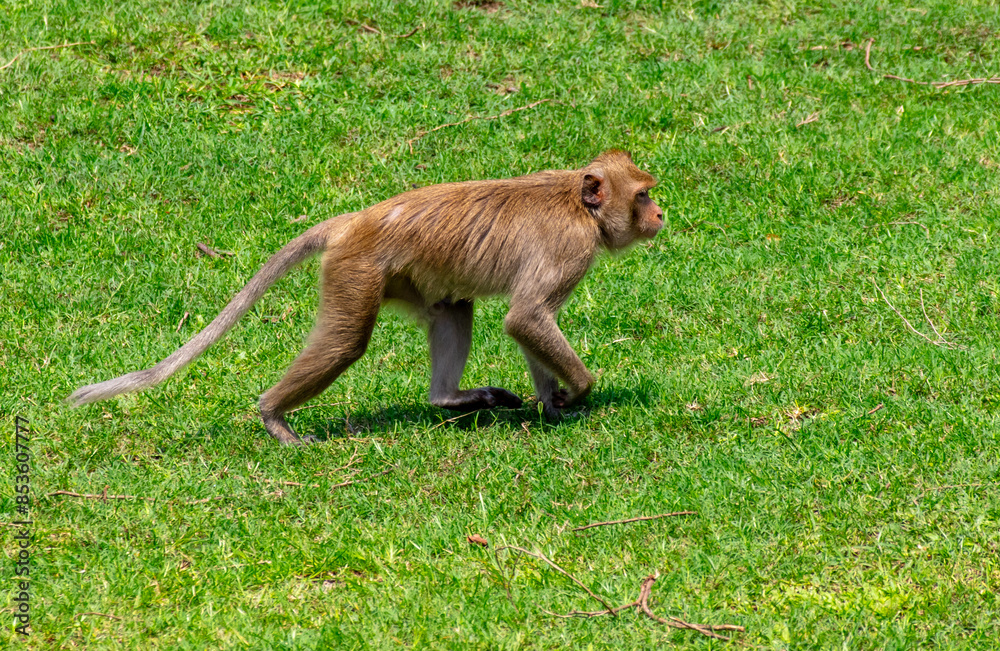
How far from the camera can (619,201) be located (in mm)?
6676

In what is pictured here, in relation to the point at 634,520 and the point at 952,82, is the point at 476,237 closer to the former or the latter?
the point at 634,520

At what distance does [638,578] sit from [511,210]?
2297 millimetres

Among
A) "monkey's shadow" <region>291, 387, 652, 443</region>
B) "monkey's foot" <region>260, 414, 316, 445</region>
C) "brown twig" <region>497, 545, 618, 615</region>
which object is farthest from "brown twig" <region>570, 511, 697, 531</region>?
"monkey's foot" <region>260, 414, 316, 445</region>

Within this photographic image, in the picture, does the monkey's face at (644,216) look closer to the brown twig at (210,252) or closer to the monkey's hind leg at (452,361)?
the monkey's hind leg at (452,361)

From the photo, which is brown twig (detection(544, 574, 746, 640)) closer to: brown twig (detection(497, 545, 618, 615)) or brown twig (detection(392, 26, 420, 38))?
brown twig (detection(497, 545, 618, 615))

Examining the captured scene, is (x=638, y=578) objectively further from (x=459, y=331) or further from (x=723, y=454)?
(x=459, y=331)

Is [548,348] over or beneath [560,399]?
over

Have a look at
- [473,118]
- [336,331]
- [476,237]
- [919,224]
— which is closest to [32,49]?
[473,118]

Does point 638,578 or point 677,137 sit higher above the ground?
point 677,137

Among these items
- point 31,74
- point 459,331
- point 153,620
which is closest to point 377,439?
point 459,331

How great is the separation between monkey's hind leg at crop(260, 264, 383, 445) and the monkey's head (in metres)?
1.33

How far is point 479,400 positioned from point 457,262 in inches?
35.1

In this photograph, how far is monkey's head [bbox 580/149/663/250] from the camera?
663 cm

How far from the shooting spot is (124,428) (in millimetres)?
6773
